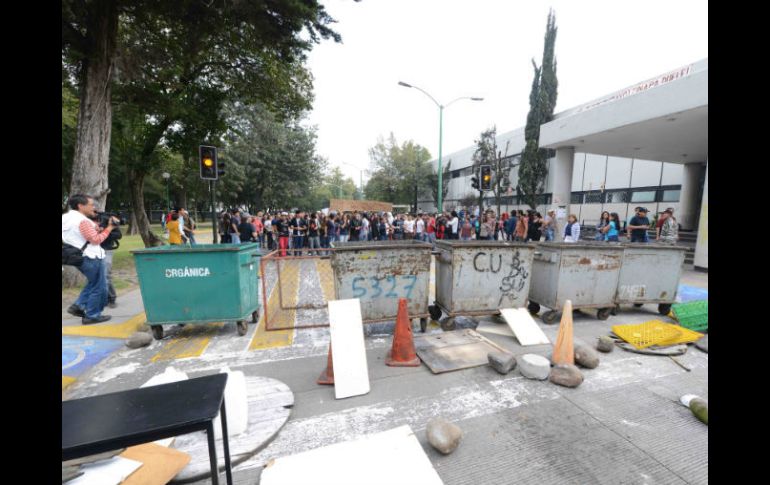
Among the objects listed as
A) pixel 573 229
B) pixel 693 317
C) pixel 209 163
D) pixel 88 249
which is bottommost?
pixel 693 317

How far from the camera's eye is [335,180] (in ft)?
276

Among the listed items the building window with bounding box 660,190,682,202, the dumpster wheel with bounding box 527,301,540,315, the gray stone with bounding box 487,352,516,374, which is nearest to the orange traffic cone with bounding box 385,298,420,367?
the gray stone with bounding box 487,352,516,374

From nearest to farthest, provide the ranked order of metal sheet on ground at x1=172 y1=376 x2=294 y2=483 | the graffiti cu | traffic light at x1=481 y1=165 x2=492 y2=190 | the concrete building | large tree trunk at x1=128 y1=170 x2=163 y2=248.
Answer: metal sheet on ground at x1=172 y1=376 x2=294 y2=483, the graffiti cu, the concrete building, traffic light at x1=481 y1=165 x2=492 y2=190, large tree trunk at x1=128 y1=170 x2=163 y2=248

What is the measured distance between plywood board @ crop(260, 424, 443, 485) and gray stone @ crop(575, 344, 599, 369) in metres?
2.76

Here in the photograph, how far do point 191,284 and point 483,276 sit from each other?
15.2ft

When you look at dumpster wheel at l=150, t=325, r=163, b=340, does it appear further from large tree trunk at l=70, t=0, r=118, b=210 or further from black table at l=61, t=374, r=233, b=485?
large tree trunk at l=70, t=0, r=118, b=210

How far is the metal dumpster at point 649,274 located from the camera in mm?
6000

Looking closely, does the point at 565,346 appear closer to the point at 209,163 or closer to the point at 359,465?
the point at 359,465

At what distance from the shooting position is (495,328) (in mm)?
5520

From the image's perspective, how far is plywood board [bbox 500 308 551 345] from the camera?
4891 millimetres

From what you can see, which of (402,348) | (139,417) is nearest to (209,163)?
(402,348)
